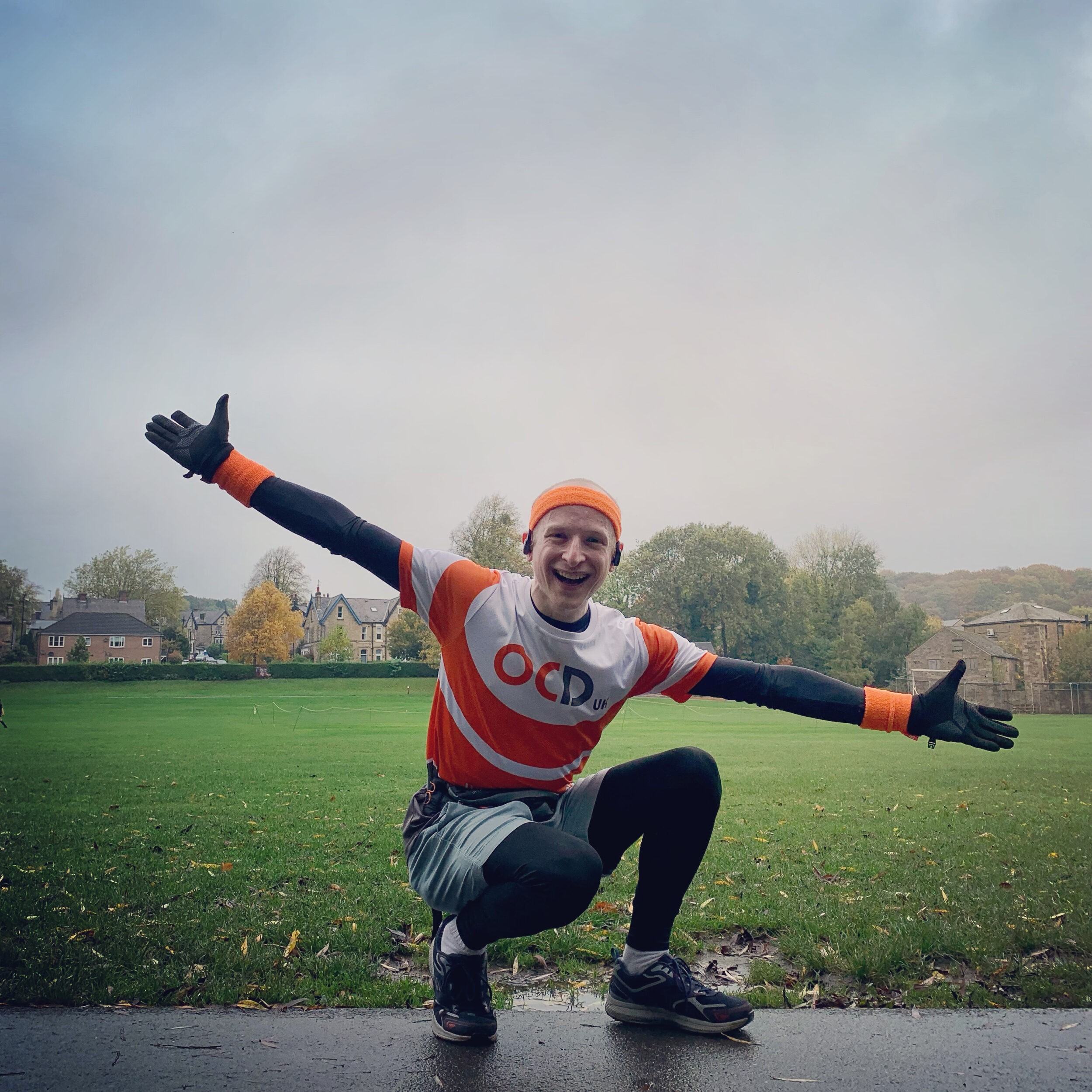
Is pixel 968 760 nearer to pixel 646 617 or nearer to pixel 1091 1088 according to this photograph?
pixel 1091 1088

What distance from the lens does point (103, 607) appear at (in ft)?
141

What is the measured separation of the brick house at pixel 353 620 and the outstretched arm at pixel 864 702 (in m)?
76.7

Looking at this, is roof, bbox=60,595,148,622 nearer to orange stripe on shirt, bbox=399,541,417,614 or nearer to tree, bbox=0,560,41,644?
tree, bbox=0,560,41,644

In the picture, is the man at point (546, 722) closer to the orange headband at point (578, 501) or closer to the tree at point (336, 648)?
the orange headband at point (578, 501)

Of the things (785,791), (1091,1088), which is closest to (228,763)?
(785,791)

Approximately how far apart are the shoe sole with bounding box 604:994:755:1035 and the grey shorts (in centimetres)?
57

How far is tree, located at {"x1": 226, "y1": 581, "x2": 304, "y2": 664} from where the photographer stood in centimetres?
4647

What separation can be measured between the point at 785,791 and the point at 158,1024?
9126mm

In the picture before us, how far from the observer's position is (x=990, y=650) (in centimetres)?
4997

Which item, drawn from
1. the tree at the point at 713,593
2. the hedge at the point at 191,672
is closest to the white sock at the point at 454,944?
the hedge at the point at 191,672

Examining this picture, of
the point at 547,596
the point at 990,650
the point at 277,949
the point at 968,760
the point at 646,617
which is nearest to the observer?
the point at 547,596

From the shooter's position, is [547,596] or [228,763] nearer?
[547,596]

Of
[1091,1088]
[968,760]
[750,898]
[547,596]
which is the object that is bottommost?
[968,760]

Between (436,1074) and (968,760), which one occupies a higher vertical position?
(436,1074)
